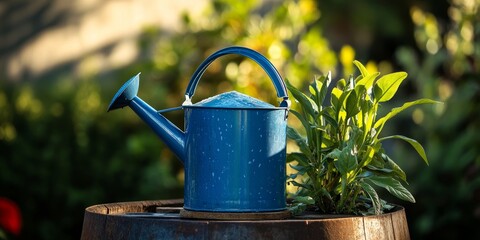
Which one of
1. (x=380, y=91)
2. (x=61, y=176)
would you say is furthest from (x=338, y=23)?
(x=380, y=91)

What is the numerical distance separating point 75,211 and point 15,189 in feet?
1.11

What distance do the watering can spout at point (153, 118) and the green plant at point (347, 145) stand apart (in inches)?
10.8

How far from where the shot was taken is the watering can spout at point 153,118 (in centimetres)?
207

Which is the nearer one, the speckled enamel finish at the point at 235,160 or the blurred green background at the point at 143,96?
the speckled enamel finish at the point at 235,160

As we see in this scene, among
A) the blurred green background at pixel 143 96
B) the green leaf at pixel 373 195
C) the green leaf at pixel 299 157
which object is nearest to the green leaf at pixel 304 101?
the green leaf at pixel 299 157

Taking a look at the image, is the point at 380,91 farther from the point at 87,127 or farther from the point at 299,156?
the point at 87,127

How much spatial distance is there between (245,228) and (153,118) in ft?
1.51

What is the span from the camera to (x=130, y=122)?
5012 mm

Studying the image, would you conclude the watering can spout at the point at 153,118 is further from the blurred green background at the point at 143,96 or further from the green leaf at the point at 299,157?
the blurred green background at the point at 143,96

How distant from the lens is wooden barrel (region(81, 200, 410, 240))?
5.85 feet

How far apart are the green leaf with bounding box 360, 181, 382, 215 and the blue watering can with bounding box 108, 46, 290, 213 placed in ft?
0.62

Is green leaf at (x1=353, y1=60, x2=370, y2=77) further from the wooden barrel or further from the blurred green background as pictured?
the blurred green background

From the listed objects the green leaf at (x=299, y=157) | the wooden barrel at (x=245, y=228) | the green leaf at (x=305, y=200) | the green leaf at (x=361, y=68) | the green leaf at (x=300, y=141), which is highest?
the green leaf at (x=361, y=68)

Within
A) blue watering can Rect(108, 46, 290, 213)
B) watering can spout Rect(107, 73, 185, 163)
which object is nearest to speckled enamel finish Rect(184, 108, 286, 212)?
blue watering can Rect(108, 46, 290, 213)
